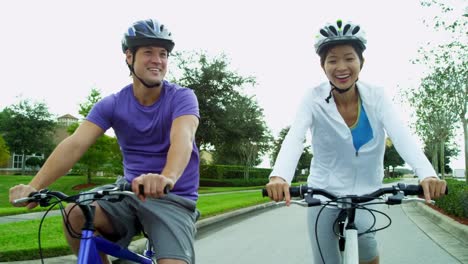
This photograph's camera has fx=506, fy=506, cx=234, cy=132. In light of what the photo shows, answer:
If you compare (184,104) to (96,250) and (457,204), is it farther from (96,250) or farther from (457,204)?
(457,204)

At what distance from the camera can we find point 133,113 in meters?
3.19

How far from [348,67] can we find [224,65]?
3439 cm

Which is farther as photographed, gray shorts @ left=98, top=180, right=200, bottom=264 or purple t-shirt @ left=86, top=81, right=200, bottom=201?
purple t-shirt @ left=86, top=81, right=200, bottom=201

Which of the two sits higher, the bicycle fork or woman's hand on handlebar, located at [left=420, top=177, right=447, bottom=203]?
woman's hand on handlebar, located at [left=420, top=177, right=447, bottom=203]

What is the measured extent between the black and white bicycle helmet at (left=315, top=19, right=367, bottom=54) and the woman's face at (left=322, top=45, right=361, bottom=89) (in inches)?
2.4

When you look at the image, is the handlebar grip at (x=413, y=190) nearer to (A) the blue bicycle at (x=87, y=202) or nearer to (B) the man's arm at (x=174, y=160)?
(B) the man's arm at (x=174, y=160)

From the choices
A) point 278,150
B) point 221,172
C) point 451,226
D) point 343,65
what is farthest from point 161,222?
point 278,150

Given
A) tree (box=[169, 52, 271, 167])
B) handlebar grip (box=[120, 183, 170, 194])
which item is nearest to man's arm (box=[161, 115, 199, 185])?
handlebar grip (box=[120, 183, 170, 194])

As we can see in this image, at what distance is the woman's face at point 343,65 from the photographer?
10.7 feet

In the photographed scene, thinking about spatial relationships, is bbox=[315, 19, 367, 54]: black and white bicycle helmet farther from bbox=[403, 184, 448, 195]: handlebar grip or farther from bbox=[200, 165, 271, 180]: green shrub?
bbox=[200, 165, 271, 180]: green shrub

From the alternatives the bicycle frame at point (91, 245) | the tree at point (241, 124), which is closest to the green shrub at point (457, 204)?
the bicycle frame at point (91, 245)

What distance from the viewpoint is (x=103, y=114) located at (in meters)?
3.26

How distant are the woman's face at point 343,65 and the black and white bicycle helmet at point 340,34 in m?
0.06

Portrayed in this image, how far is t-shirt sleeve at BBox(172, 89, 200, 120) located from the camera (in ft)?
10.2
